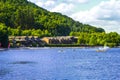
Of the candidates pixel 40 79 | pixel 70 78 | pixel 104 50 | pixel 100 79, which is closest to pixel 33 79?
pixel 40 79

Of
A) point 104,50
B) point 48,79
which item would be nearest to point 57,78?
point 48,79

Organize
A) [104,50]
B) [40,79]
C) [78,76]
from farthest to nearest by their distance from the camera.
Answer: [104,50] < [78,76] < [40,79]

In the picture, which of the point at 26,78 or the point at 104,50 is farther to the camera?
the point at 104,50

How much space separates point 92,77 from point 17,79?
9759mm

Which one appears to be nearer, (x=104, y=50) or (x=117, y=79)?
(x=117, y=79)

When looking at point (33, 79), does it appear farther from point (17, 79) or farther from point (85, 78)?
point (85, 78)

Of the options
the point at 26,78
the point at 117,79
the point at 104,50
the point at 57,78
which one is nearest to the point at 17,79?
the point at 26,78

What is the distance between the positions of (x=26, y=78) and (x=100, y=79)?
9219 millimetres

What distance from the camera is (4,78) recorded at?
54.7 metres

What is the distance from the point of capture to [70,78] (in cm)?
5497

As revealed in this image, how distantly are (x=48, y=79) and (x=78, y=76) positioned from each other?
556 cm

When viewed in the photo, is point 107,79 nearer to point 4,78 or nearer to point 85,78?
point 85,78

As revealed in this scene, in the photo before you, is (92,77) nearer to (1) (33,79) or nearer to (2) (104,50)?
(1) (33,79)

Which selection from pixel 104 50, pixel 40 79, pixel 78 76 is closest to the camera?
pixel 40 79
